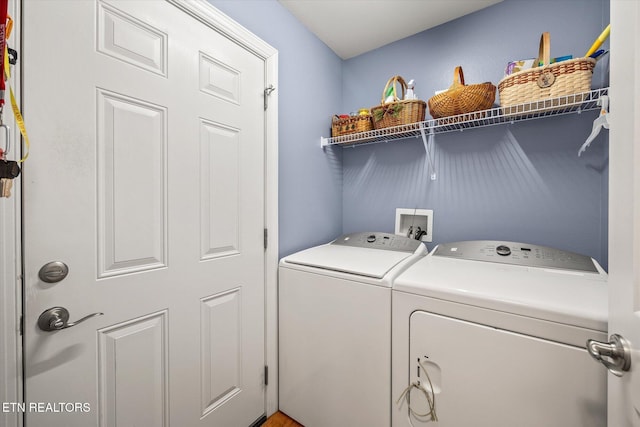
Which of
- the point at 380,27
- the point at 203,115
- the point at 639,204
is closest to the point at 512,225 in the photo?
the point at 639,204

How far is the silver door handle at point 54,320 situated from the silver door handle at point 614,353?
1.40 meters

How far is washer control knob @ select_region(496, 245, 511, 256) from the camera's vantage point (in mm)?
1372

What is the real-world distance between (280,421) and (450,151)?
79.2 inches

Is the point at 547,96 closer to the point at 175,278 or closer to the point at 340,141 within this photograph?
the point at 340,141

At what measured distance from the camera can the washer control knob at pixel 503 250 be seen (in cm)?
137

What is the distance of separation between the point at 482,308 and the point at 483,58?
158 cm

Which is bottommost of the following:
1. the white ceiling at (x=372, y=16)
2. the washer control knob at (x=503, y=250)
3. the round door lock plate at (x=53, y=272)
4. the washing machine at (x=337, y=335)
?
the washing machine at (x=337, y=335)

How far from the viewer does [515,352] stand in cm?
87

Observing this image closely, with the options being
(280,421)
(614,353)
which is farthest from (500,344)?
(280,421)

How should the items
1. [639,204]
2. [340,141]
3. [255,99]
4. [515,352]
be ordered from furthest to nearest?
[340,141] → [255,99] → [515,352] → [639,204]

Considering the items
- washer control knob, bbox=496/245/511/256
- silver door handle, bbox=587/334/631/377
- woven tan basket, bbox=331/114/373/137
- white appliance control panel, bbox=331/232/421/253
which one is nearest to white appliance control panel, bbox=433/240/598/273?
washer control knob, bbox=496/245/511/256

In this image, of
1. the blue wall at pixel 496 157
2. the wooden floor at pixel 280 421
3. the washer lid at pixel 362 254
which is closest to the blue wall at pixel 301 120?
the washer lid at pixel 362 254

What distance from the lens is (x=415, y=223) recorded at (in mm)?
1876

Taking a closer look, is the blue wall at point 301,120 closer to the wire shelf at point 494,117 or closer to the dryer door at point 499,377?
the wire shelf at point 494,117
